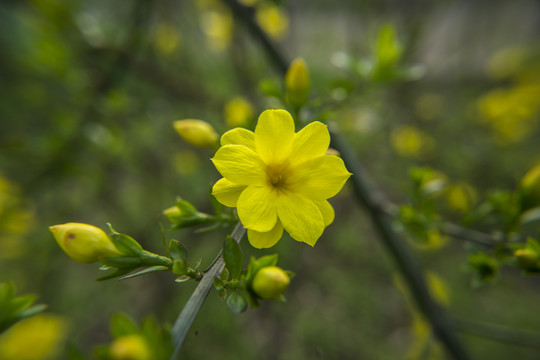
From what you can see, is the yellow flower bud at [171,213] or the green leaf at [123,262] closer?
the green leaf at [123,262]

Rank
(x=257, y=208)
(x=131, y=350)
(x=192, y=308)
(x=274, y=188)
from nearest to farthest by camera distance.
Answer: (x=131, y=350)
(x=192, y=308)
(x=257, y=208)
(x=274, y=188)

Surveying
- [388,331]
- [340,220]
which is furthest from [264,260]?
[388,331]

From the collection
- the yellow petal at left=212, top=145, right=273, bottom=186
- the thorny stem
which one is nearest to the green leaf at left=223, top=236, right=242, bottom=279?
the yellow petal at left=212, top=145, right=273, bottom=186

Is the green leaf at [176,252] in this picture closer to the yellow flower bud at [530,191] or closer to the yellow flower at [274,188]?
the yellow flower at [274,188]

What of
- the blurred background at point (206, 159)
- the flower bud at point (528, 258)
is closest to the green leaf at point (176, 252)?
the flower bud at point (528, 258)

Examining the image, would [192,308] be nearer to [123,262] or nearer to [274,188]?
[123,262]

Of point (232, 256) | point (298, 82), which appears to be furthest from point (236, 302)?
point (298, 82)
